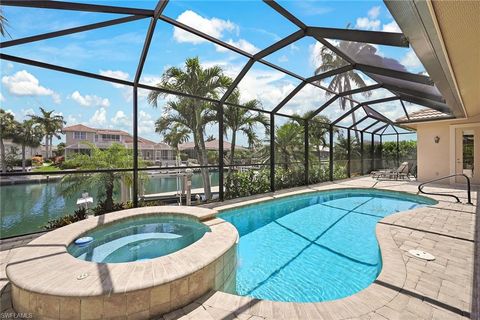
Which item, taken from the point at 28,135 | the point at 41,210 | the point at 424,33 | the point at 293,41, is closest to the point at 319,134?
the point at 293,41

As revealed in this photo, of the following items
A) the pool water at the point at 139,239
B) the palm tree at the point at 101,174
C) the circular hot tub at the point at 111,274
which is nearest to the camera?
the circular hot tub at the point at 111,274

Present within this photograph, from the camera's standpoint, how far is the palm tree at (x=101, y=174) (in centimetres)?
662

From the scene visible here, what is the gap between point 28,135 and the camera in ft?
70.2

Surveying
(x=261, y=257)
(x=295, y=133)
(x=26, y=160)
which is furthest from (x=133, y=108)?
(x=26, y=160)

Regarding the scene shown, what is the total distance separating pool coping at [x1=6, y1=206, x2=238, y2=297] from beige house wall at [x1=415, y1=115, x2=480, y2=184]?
1355 centimetres

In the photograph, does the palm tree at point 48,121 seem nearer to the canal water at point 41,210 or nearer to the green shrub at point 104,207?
the canal water at point 41,210

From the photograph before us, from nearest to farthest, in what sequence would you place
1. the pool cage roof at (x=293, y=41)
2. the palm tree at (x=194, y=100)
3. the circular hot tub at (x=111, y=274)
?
the circular hot tub at (x=111, y=274), the pool cage roof at (x=293, y=41), the palm tree at (x=194, y=100)

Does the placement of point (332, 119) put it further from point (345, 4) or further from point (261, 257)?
point (261, 257)

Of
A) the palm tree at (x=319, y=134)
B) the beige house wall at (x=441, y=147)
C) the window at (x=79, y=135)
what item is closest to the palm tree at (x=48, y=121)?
the window at (x=79, y=135)

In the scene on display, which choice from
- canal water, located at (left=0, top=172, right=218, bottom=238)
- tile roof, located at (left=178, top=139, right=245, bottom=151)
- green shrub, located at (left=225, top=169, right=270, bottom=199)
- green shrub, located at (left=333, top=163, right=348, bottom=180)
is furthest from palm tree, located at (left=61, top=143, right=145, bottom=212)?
green shrub, located at (left=333, top=163, right=348, bottom=180)

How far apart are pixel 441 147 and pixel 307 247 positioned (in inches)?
466

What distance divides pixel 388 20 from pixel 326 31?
1.13 meters

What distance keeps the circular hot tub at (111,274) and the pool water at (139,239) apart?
0.02 meters

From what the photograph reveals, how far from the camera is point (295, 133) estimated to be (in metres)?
12.3
